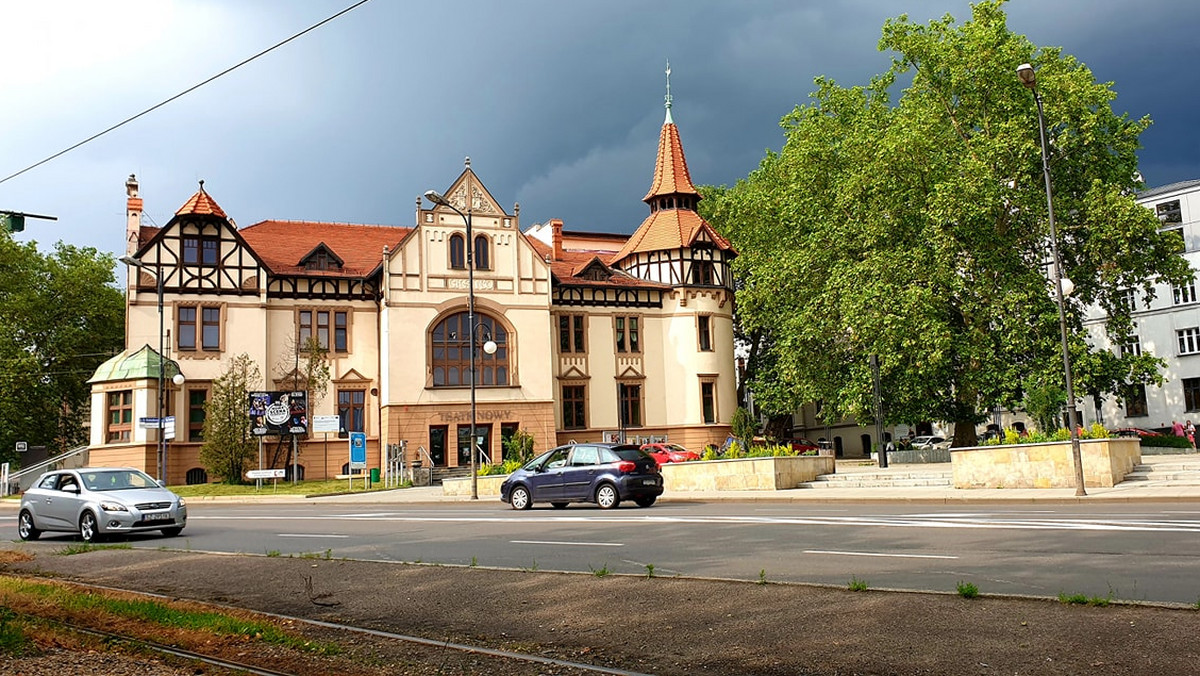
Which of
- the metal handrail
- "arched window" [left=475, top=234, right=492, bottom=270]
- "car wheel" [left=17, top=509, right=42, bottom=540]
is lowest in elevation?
"car wheel" [left=17, top=509, right=42, bottom=540]

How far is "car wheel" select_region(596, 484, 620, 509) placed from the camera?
75.2 ft

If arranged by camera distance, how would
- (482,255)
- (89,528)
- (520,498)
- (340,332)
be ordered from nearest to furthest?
(89,528)
(520,498)
(340,332)
(482,255)

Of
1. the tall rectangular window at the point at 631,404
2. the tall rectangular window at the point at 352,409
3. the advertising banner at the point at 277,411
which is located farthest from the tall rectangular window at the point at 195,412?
the tall rectangular window at the point at 631,404

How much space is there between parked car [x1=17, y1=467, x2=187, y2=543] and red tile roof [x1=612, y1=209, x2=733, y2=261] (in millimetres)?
37204

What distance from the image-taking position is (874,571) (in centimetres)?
1050

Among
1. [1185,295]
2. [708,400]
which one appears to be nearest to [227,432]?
[708,400]

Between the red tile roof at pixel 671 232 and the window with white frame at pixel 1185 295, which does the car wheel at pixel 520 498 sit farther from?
the window with white frame at pixel 1185 295

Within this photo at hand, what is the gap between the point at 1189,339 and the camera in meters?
55.1

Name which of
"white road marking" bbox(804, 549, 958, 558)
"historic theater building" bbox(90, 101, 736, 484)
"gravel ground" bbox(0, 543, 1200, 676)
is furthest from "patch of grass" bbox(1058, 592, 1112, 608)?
"historic theater building" bbox(90, 101, 736, 484)

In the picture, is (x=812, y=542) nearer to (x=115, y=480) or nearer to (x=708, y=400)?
(x=115, y=480)

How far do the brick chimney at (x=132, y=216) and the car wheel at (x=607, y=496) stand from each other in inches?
1319

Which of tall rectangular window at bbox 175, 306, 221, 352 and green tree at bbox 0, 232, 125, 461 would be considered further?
green tree at bbox 0, 232, 125, 461

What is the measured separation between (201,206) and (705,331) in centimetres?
2599

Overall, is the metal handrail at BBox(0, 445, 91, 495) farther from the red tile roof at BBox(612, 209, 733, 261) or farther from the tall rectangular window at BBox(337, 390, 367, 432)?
the red tile roof at BBox(612, 209, 733, 261)
